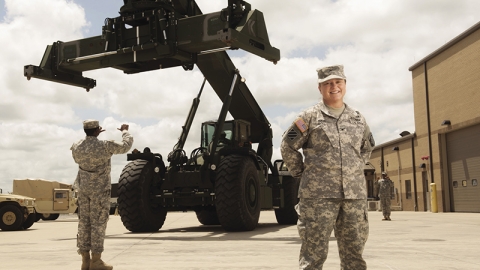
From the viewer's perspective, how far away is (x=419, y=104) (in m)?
31.5

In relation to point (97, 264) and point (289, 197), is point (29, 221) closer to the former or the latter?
point (289, 197)

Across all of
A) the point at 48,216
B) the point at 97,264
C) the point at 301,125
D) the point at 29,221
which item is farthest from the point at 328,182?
Result: the point at 48,216

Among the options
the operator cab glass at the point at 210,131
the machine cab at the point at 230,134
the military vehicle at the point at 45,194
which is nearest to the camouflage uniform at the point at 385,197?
the machine cab at the point at 230,134

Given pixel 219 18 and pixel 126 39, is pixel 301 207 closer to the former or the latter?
pixel 219 18

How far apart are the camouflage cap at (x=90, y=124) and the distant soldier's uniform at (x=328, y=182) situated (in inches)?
123

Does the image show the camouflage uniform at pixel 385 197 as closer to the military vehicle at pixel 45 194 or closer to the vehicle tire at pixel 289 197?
the vehicle tire at pixel 289 197

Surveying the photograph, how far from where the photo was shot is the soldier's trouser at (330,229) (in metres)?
3.83

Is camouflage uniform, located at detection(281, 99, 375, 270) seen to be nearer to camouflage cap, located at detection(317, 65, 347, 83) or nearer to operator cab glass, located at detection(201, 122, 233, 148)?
camouflage cap, located at detection(317, 65, 347, 83)

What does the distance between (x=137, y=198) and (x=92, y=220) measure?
232 inches

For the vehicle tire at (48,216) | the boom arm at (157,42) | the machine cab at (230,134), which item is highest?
the boom arm at (157,42)

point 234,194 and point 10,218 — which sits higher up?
point 234,194

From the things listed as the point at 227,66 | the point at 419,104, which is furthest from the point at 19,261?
the point at 419,104

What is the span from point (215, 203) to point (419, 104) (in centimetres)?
2249

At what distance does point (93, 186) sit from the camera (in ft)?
20.9
